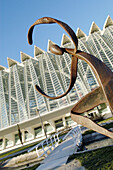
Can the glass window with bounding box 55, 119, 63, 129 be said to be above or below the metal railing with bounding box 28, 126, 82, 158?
below

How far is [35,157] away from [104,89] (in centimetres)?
670

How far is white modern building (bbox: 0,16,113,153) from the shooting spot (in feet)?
104

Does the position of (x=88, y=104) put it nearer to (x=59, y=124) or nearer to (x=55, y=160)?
(x=55, y=160)

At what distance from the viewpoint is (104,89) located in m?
3.50

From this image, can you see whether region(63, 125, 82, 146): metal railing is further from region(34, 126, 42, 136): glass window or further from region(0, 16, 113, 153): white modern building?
region(34, 126, 42, 136): glass window

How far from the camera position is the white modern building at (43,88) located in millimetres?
31630

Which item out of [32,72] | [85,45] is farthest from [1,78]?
[85,45]

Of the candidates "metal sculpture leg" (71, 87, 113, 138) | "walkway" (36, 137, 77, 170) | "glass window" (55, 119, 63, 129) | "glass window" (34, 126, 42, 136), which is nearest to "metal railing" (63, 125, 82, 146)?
"walkway" (36, 137, 77, 170)

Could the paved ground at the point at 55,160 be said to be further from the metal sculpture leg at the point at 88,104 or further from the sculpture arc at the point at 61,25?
the sculpture arc at the point at 61,25

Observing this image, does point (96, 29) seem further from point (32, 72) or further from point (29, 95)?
point (29, 95)

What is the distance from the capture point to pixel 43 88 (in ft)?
134

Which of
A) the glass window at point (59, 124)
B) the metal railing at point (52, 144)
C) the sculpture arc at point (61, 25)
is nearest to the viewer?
the sculpture arc at point (61, 25)

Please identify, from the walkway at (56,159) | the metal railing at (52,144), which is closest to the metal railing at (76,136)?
the metal railing at (52,144)

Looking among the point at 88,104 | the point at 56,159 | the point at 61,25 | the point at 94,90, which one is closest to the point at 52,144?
the point at 56,159
